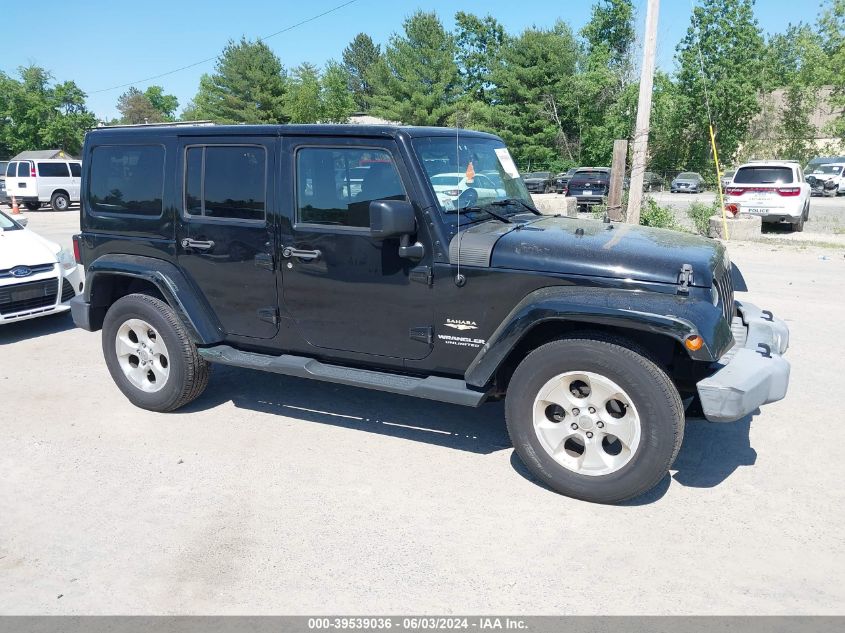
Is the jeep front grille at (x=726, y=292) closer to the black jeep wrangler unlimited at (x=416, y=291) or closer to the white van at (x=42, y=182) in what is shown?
the black jeep wrangler unlimited at (x=416, y=291)

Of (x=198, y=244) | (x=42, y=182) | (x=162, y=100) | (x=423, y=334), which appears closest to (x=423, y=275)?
(x=423, y=334)

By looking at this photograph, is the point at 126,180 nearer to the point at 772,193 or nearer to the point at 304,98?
the point at 772,193

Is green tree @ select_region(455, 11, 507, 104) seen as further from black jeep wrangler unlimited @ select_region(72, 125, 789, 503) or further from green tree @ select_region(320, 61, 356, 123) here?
black jeep wrangler unlimited @ select_region(72, 125, 789, 503)

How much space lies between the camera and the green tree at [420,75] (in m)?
47.7

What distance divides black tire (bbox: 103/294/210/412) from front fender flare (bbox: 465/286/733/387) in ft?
7.31

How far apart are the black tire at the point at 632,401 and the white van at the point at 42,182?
2632cm

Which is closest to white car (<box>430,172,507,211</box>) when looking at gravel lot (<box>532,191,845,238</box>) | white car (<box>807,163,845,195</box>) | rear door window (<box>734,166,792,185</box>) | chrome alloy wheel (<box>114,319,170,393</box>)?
chrome alloy wheel (<box>114,319,170,393</box>)

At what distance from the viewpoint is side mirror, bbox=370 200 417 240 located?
12.8 ft

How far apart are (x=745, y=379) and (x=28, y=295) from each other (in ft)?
22.6

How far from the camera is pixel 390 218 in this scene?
391 centimetres

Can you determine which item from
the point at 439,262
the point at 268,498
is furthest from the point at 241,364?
the point at 439,262

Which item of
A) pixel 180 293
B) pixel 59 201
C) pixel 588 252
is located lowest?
pixel 180 293

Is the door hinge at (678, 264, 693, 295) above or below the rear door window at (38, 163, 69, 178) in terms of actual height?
below

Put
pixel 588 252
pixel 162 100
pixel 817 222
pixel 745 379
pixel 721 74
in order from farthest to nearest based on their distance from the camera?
pixel 162 100, pixel 721 74, pixel 817 222, pixel 588 252, pixel 745 379
